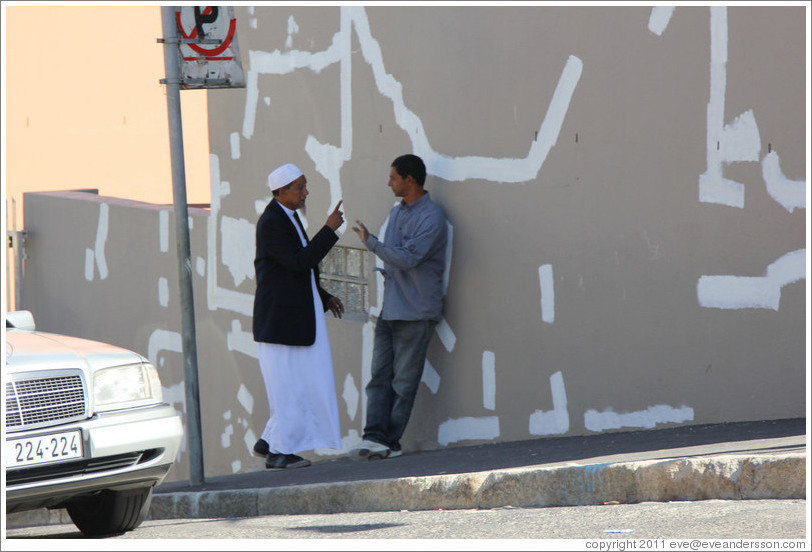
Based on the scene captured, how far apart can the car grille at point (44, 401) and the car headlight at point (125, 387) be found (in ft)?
0.31

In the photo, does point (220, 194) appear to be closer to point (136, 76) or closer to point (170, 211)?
point (170, 211)

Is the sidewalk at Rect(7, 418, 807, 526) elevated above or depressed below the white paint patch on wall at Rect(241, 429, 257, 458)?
above

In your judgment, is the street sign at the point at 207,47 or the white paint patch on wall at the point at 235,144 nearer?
the street sign at the point at 207,47

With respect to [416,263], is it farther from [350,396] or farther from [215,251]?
[215,251]

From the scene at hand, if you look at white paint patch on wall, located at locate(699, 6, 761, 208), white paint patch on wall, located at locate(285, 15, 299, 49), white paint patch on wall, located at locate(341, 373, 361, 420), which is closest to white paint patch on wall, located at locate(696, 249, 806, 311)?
white paint patch on wall, located at locate(699, 6, 761, 208)

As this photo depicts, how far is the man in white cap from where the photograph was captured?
24.9ft

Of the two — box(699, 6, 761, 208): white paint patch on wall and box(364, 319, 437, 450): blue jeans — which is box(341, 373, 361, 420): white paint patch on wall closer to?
box(364, 319, 437, 450): blue jeans

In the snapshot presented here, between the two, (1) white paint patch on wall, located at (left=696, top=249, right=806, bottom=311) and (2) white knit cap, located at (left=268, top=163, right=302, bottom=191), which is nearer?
(1) white paint patch on wall, located at (left=696, top=249, right=806, bottom=311)

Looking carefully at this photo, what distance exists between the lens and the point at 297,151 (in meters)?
9.61

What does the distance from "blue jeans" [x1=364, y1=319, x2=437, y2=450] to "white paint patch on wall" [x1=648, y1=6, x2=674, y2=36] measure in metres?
2.30

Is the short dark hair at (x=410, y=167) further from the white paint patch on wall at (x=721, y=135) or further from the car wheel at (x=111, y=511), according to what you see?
the car wheel at (x=111, y=511)

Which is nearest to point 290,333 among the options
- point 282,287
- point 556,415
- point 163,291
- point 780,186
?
point 282,287

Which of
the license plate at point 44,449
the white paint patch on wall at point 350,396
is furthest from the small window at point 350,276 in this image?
the license plate at point 44,449

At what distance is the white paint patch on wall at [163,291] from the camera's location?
11.6 m
